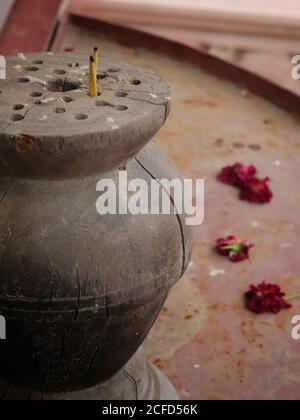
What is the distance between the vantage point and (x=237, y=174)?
4.05 m

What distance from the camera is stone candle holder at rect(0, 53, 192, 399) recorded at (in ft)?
6.54

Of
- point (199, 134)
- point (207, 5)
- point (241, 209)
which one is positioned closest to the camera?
point (241, 209)

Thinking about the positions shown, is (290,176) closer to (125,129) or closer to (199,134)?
(199,134)

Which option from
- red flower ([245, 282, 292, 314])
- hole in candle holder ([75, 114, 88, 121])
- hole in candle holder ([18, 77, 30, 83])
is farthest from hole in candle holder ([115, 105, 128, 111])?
red flower ([245, 282, 292, 314])

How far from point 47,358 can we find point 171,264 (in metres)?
0.44

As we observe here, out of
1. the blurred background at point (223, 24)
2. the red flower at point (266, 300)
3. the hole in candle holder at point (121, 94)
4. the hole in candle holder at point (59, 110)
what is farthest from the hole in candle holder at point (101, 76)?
the blurred background at point (223, 24)

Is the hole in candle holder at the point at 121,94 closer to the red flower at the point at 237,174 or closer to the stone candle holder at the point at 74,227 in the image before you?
the stone candle holder at the point at 74,227

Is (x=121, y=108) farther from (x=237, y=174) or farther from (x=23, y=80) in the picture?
(x=237, y=174)

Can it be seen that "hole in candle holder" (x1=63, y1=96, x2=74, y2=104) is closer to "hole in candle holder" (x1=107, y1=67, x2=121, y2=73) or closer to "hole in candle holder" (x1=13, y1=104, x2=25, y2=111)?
"hole in candle holder" (x1=13, y1=104, x2=25, y2=111)

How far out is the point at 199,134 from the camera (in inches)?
179

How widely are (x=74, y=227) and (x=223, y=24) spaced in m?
4.10

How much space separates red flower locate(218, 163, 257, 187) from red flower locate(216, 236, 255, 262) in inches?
22.0

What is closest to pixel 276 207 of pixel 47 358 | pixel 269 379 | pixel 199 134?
pixel 199 134

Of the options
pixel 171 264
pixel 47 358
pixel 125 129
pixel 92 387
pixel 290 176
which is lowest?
pixel 290 176
